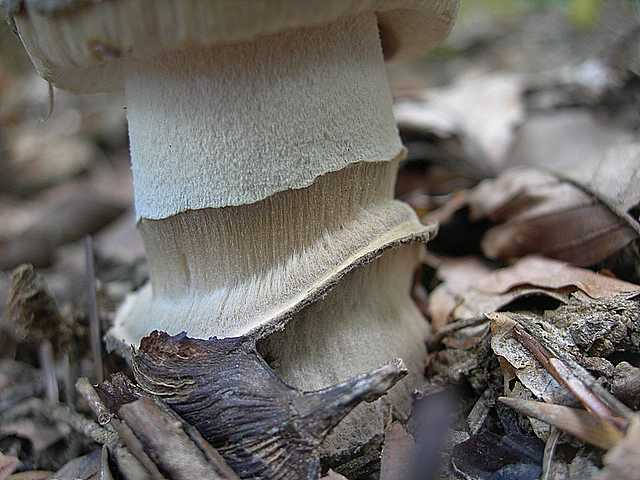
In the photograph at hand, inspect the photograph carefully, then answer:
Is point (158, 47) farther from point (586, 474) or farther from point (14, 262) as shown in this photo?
point (14, 262)

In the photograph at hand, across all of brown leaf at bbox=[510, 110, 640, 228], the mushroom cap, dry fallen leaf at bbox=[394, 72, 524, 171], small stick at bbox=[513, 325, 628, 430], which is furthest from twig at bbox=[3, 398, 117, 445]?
dry fallen leaf at bbox=[394, 72, 524, 171]

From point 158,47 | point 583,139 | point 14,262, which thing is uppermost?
point 158,47

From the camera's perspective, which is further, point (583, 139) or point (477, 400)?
point (583, 139)

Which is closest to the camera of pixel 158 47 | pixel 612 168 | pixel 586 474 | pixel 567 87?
pixel 586 474

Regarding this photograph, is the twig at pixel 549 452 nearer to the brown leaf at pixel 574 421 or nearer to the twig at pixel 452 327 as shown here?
the brown leaf at pixel 574 421

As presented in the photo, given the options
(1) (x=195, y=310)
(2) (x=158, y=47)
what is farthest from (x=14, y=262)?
(2) (x=158, y=47)

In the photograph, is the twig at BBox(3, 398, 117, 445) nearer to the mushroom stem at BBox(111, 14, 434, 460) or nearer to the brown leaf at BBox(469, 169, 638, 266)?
the mushroom stem at BBox(111, 14, 434, 460)

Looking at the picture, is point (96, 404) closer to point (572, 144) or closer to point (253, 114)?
point (253, 114)
